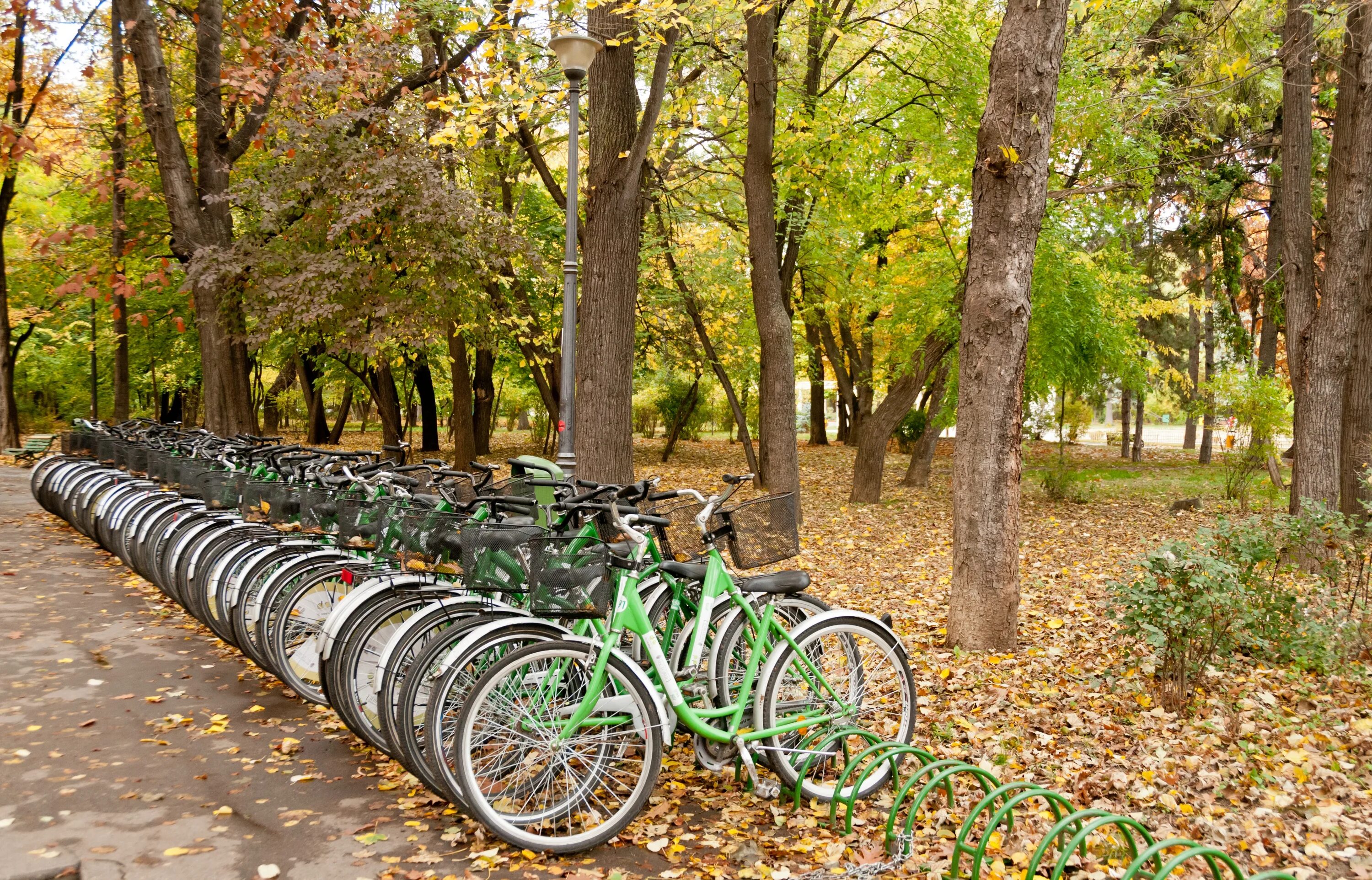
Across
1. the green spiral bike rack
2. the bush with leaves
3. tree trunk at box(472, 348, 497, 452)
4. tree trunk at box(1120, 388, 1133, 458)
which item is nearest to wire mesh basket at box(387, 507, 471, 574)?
the green spiral bike rack

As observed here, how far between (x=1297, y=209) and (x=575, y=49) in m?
7.08

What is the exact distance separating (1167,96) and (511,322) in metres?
9.64

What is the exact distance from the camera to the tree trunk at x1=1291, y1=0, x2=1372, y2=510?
867 cm

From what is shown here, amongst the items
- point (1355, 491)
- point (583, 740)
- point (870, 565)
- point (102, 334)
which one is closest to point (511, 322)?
point (870, 565)

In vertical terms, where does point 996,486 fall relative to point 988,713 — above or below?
above

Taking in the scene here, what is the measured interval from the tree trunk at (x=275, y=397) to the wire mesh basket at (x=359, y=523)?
2051cm

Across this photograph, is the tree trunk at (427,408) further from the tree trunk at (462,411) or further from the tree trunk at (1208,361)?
the tree trunk at (1208,361)

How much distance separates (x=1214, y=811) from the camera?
3994 mm

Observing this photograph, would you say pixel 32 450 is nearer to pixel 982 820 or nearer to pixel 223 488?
pixel 223 488

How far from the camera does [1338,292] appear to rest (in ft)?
29.4

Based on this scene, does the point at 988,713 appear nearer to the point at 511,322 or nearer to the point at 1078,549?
the point at 1078,549

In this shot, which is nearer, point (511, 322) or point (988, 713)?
point (988, 713)

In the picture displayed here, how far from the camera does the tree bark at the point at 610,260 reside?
8.78m

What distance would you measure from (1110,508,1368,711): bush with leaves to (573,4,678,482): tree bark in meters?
4.68
